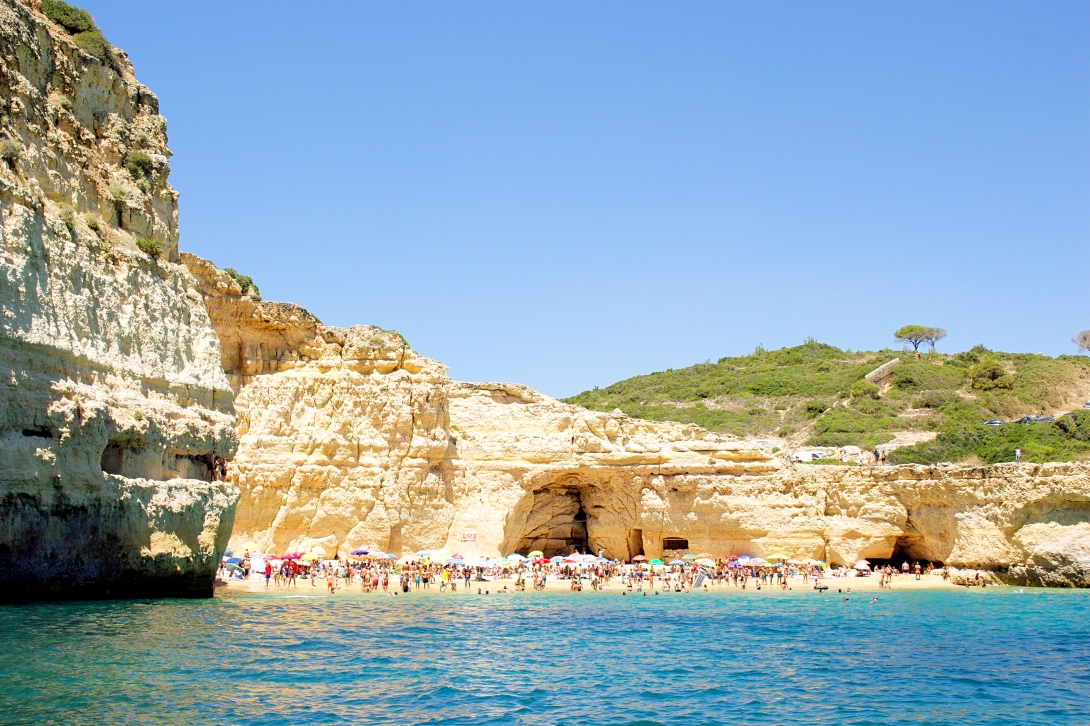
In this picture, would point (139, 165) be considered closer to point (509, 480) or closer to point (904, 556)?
point (509, 480)

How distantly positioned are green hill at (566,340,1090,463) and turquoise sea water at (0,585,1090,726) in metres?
25.2

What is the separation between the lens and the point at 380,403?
1474 inches

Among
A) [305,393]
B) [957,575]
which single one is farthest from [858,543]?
[305,393]

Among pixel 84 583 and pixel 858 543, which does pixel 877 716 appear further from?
pixel 858 543

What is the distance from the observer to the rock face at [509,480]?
36.3 metres

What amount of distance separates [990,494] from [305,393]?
26.6 meters

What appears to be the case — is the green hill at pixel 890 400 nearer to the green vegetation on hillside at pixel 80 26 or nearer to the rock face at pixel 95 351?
the rock face at pixel 95 351

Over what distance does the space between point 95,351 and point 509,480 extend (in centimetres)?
2011

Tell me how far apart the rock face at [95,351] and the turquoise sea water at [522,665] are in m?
1.43

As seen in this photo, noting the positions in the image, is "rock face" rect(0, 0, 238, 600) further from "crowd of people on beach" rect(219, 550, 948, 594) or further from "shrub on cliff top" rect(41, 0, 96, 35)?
"crowd of people on beach" rect(219, 550, 948, 594)

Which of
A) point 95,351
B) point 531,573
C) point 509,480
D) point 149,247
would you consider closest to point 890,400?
point 509,480

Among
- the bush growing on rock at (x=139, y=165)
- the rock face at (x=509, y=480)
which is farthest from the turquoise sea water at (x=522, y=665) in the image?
the bush growing on rock at (x=139, y=165)

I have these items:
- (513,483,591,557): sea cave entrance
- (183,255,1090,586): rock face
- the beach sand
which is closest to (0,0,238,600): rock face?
the beach sand

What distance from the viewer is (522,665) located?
1827 centimetres
